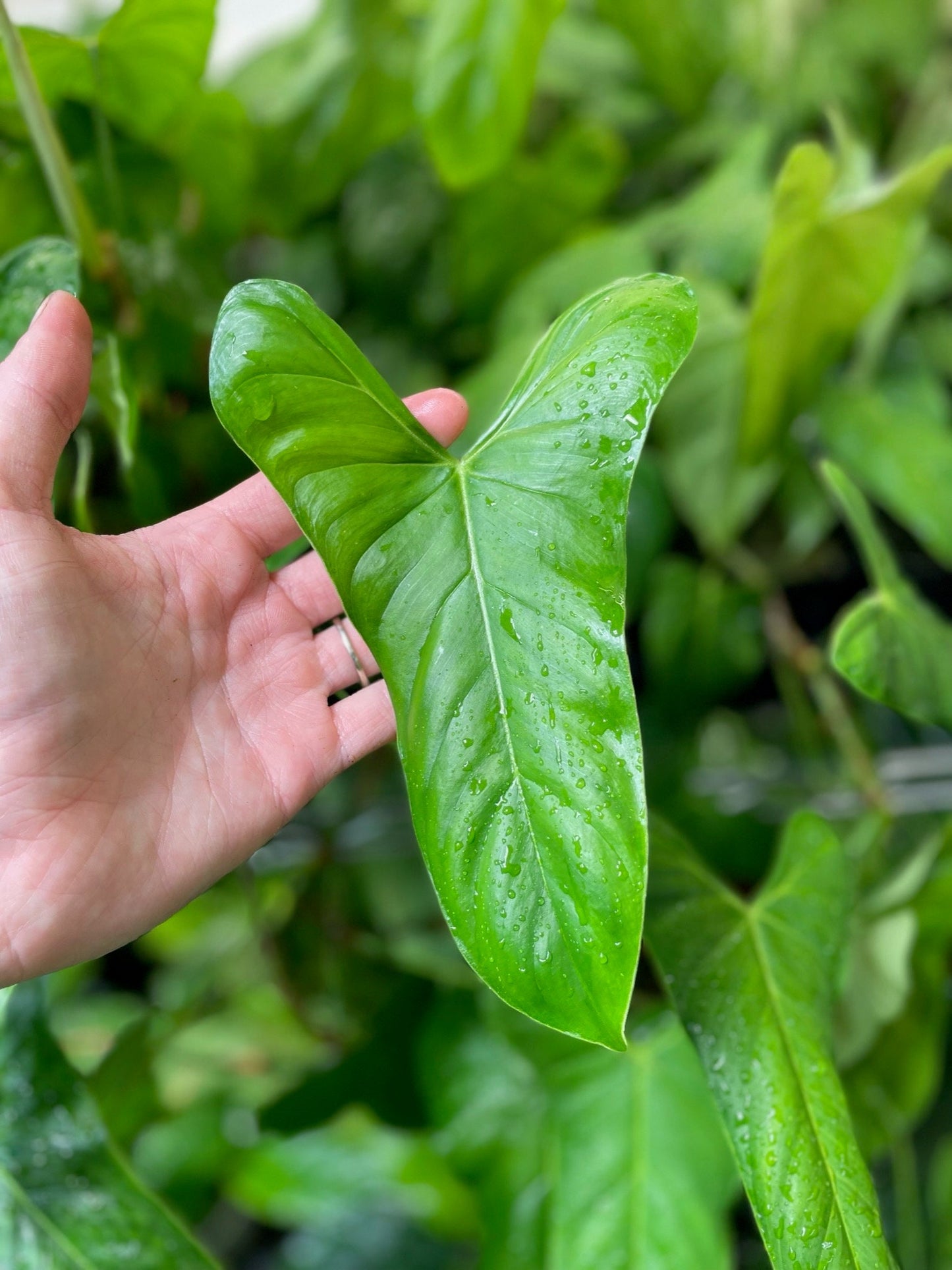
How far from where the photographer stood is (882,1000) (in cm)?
62

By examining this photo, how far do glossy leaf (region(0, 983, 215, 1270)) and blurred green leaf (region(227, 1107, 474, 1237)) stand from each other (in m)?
0.40

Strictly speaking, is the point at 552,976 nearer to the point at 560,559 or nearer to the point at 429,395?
the point at 560,559

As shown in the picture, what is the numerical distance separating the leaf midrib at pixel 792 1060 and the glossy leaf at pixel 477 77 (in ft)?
1.89

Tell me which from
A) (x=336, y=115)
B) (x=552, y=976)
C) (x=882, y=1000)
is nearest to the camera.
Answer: (x=552, y=976)

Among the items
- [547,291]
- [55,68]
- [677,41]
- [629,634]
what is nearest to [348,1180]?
[629,634]

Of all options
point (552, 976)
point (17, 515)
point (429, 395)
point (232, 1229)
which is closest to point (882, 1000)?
point (552, 976)

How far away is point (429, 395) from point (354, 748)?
0.19 metres

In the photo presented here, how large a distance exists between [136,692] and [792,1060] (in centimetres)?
35

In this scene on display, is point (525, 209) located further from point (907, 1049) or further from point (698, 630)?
point (907, 1049)

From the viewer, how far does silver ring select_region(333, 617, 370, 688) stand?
52 cm

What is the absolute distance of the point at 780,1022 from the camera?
455 millimetres

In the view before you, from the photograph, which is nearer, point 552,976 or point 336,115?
point 552,976

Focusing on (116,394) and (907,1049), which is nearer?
(116,394)

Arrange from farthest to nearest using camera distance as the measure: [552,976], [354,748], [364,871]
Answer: [364,871] < [354,748] < [552,976]
